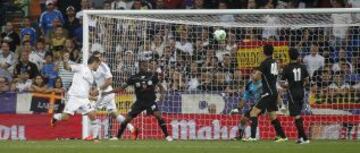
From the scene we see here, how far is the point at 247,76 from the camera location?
23.2 meters

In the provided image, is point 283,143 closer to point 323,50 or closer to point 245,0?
point 323,50

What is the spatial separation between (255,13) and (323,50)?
7.57 ft

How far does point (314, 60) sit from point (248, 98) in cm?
198

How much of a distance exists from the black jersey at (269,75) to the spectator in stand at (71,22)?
7.89 m

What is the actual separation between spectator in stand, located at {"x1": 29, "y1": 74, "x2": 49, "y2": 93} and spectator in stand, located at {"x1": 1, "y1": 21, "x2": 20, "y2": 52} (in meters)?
2.24

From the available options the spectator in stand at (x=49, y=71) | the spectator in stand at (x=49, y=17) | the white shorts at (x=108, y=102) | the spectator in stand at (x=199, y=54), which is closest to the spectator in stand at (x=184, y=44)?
the spectator in stand at (x=199, y=54)

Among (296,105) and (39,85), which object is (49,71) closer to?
(39,85)

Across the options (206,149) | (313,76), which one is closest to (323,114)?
(313,76)

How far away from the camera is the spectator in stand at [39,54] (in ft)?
83.3

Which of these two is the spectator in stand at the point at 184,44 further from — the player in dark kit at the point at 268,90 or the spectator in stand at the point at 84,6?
the spectator in stand at the point at 84,6

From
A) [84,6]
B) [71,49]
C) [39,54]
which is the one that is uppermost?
[84,6]

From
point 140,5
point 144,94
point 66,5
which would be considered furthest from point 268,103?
point 66,5

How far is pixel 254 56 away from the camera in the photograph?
22953mm

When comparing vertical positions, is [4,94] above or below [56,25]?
below
